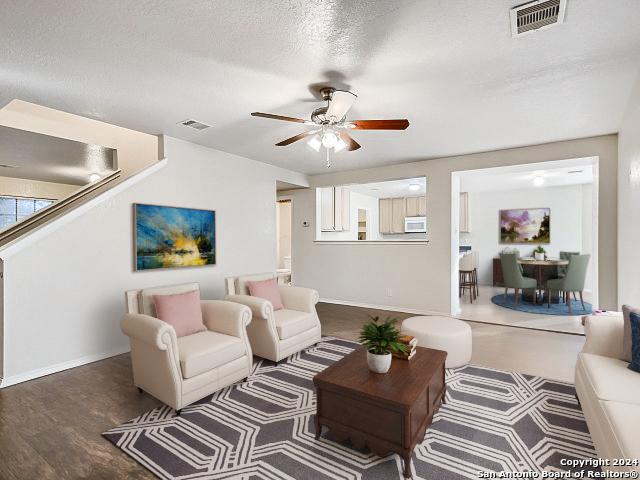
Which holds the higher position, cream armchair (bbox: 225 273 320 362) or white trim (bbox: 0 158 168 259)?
white trim (bbox: 0 158 168 259)

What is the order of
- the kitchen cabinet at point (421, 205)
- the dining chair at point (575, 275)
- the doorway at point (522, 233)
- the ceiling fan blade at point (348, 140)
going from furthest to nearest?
1. the kitchen cabinet at point (421, 205)
2. the dining chair at point (575, 275)
3. the doorway at point (522, 233)
4. the ceiling fan blade at point (348, 140)

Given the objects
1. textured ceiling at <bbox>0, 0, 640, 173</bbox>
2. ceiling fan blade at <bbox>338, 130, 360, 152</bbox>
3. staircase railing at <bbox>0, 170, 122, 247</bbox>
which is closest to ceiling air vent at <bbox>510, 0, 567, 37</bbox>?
textured ceiling at <bbox>0, 0, 640, 173</bbox>

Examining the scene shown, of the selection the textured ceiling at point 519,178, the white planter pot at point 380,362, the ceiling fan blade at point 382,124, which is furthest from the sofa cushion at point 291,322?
the textured ceiling at point 519,178

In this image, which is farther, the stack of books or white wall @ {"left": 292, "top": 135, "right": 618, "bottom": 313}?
white wall @ {"left": 292, "top": 135, "right": 618, "bottom": 313}

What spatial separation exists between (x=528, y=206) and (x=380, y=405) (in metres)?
7.89

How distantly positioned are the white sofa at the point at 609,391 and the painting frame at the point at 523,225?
6143mm

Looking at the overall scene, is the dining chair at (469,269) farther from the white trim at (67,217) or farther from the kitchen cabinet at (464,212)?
the white trim at (67,217)

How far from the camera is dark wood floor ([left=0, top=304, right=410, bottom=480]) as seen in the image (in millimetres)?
1773

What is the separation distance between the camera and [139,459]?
6.02ft

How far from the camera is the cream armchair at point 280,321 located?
3.13 meters

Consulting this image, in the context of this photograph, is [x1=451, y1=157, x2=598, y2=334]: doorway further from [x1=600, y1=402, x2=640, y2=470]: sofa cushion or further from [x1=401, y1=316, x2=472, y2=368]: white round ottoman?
[x1=600, y1=402, x2=640, y2=470]: sofa cushion

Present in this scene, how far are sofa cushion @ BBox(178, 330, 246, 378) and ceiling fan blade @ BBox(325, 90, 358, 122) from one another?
2095 millimetres

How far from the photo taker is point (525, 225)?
786cm

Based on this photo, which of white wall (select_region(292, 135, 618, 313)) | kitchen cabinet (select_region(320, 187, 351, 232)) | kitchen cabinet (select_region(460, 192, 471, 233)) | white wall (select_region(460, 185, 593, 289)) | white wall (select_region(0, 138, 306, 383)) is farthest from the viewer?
kitchen cabinet (select_region(460, 192, 471, 233))
